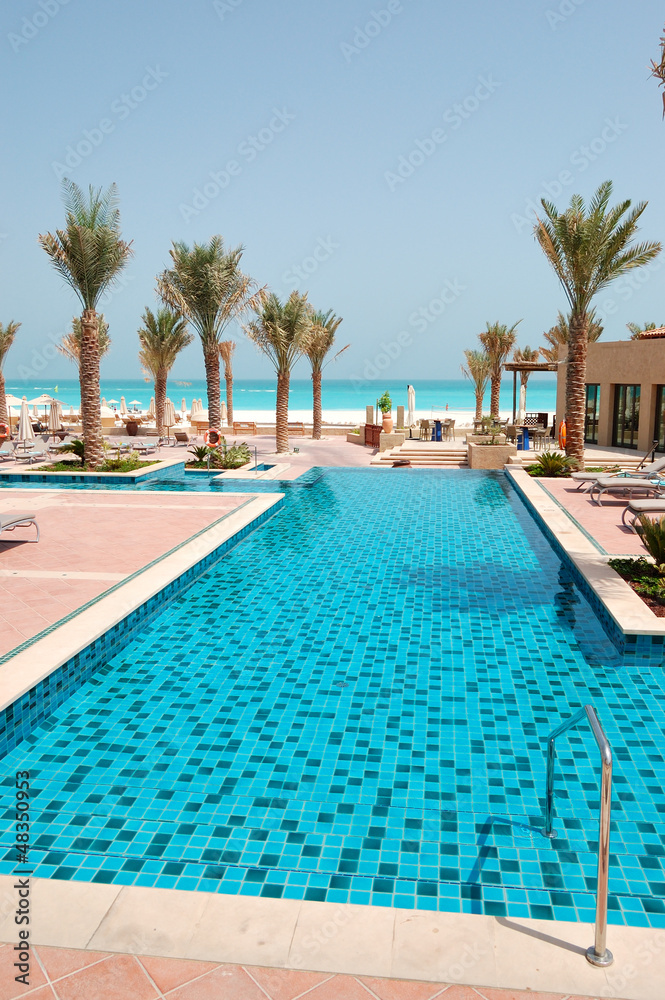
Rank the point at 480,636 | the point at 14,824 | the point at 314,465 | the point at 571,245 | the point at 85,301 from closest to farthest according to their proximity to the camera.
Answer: the point at 14,824 < the point at 480,636 < the point at 571,245 < the point at 85,301 < the point at 314,465

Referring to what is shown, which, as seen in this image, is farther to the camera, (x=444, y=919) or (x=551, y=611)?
(x=551, y=611)

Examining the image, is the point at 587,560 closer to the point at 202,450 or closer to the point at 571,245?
the point at 571,245

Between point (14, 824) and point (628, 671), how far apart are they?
17.6ft

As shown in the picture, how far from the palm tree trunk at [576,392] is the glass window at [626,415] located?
6042mm

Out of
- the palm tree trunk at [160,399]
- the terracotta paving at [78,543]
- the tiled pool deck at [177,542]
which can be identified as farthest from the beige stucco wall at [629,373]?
the palm tree trunk at [160,399]

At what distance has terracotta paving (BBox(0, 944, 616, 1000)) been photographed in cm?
316

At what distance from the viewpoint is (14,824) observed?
14.9 ft

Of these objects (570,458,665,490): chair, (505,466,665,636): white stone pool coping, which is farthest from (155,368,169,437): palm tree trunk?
(505,466,665,636): white stone pool coping

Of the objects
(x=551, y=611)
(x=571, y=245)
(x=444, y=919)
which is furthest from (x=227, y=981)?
(x=571, y=245)

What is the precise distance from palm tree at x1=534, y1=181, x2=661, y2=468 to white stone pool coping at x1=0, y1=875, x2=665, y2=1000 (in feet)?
53.0

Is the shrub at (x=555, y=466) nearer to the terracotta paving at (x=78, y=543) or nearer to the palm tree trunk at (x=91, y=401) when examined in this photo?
the terracotta paving at (x=78, y=543)

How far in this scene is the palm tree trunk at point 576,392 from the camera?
60.4 feet

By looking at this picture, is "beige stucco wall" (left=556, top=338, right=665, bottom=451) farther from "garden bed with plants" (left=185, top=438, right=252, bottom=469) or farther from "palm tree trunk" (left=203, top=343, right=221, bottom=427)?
"garden bed with plants" (left=185, top=438, right=252, bottom=469)

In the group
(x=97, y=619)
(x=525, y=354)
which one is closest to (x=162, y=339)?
(x=525, y=354)
